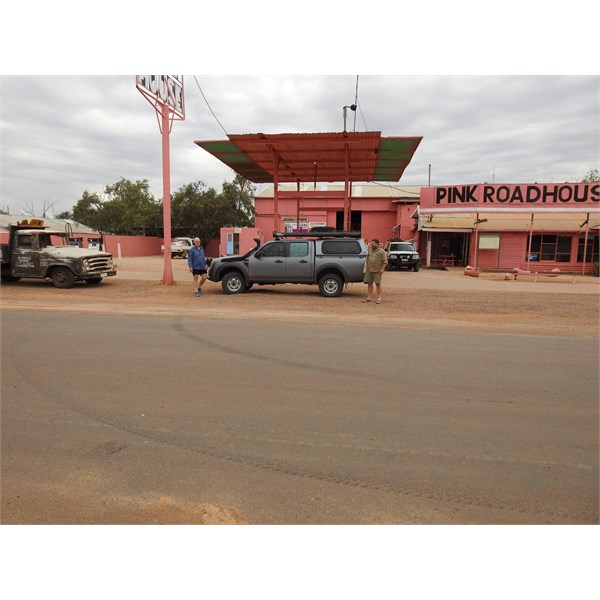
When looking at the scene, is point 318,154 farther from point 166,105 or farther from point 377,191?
point 377,191

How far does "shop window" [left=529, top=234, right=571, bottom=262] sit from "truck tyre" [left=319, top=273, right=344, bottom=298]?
20431 millimetres

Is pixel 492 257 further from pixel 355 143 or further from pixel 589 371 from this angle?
pixel 589 371

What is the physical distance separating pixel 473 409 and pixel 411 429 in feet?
2.98

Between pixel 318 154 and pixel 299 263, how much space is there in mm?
8088

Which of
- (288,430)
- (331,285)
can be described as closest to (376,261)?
(331,285)

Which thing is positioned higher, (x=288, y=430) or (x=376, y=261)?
(x=376, y=261)

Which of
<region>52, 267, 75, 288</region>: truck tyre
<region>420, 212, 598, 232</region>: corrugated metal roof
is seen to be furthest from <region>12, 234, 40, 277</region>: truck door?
<region>420, 212, 598, 232</region>: corrugated metal roof

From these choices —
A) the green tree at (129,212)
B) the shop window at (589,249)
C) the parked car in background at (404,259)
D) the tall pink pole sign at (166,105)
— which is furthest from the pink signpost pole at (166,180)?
the green tree at (129,212)

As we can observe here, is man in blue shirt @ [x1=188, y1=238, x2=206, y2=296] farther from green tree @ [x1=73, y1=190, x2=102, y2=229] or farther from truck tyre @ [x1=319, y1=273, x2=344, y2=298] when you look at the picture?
green tree @ [x1=73, y1=190, x2=102, y2=229]

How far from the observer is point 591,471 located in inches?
130

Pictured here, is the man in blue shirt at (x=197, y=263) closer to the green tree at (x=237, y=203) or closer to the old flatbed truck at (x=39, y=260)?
the old flatbed truck at (x=39, y=260)

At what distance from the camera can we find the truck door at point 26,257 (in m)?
14.8

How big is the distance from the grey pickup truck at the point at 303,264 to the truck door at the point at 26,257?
632 cm

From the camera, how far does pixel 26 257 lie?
14.9 meters
